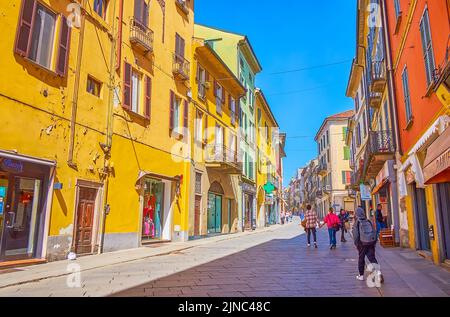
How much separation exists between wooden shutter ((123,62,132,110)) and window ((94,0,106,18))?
190cm

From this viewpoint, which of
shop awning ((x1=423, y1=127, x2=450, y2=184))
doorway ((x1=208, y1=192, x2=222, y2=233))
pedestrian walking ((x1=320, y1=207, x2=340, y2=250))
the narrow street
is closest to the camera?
the narrow street

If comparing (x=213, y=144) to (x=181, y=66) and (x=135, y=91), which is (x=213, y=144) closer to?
(x=181, y=66)

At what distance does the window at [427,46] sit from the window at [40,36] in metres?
9.78

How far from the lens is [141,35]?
48.8 ft

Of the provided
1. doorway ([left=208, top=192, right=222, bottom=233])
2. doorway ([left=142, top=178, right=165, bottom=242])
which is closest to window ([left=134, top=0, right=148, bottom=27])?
doorway ([left=142, top=178, right=165, bottom=242])

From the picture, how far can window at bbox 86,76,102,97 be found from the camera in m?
12.4

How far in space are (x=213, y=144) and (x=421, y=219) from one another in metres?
12.7

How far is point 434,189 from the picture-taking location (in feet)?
29.5

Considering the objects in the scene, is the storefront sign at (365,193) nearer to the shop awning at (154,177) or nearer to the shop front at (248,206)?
the shop front at (248,206)

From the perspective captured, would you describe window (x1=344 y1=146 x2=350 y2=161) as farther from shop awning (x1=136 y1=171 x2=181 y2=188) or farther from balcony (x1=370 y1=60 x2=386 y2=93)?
shop awning (x1=136 y1=171 x2=181 y2=188)

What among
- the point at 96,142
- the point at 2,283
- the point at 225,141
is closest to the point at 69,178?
the point at 96,142

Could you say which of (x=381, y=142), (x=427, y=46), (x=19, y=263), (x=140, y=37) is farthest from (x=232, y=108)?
(x=19, y=263)

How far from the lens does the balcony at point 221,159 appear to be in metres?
21.2

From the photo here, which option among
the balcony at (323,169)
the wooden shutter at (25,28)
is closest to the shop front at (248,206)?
the wooden shutter at (25,28)
